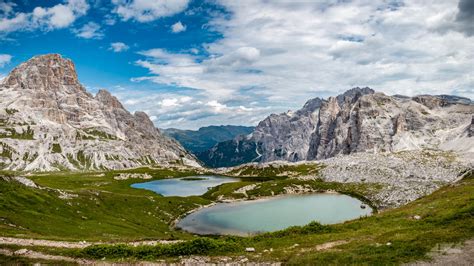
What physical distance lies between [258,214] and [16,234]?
78.5 m

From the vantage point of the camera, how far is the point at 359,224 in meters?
37.4

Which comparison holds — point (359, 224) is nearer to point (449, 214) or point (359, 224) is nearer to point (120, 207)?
point (449, 214)

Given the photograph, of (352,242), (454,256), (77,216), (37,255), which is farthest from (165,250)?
(77,216)

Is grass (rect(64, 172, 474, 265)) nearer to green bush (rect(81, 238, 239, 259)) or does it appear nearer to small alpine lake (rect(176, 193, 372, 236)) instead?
green bush (rect(81, 238, 239, 259))

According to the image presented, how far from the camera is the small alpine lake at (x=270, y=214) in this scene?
307 feet

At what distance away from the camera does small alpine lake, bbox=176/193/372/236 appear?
9356cm

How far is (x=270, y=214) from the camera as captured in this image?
110 m

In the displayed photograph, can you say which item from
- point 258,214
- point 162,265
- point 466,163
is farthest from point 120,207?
point 466,163

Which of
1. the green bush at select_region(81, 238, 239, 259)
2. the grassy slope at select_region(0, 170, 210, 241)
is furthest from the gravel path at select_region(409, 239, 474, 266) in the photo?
the grassy slope at select_region(0, 170, 210, 241)

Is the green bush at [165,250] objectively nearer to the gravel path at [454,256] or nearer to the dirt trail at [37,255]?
the dirt trail at [37,255]

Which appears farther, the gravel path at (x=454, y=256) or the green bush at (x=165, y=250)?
the green bush at (x=165, y=250)

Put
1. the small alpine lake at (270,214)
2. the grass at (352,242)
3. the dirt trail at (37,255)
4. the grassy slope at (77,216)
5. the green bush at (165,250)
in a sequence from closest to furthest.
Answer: the grass at (352,242) < the dirt trail at (37,255) < the green bush at (165,250) < the grassy slope at (77,216) < the small alpine lake at (270,214)

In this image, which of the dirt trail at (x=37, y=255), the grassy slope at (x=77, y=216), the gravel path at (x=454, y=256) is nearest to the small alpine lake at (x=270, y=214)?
the grassy slope at (x=77, y=216)

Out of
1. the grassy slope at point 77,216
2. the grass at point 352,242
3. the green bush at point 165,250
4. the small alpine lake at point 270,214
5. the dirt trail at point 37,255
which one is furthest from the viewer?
the small alpine lake at point 270,214
